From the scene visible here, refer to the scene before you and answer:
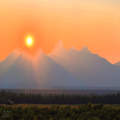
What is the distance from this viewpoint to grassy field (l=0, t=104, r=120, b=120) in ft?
42.1

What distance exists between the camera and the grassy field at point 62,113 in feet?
42.1

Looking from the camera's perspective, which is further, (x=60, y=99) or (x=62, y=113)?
(x=60, y=99)

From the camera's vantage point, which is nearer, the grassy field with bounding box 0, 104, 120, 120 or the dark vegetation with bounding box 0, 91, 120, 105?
the grassy field with bounding box 0, 104, 120, 120

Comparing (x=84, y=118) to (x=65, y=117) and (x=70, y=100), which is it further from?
(x=70, y=100)

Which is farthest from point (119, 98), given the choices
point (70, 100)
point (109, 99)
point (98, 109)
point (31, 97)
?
point (98, 109)

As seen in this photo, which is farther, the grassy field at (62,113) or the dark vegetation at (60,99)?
the dark vegetation at (60,99)

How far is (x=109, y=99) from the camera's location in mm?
36844

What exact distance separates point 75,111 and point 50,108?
1194 millimetres

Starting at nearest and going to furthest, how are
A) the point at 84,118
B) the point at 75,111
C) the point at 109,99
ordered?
the point at 84,118 → the point at 75,111 → the point at 109,99

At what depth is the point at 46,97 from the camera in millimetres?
35844

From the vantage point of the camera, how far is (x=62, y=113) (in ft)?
43.3

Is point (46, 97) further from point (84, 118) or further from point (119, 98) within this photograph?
point (84, 118)

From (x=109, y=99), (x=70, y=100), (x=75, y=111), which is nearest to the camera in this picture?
(x=75, y=111)

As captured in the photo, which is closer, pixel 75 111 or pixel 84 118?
pixel 84 118
